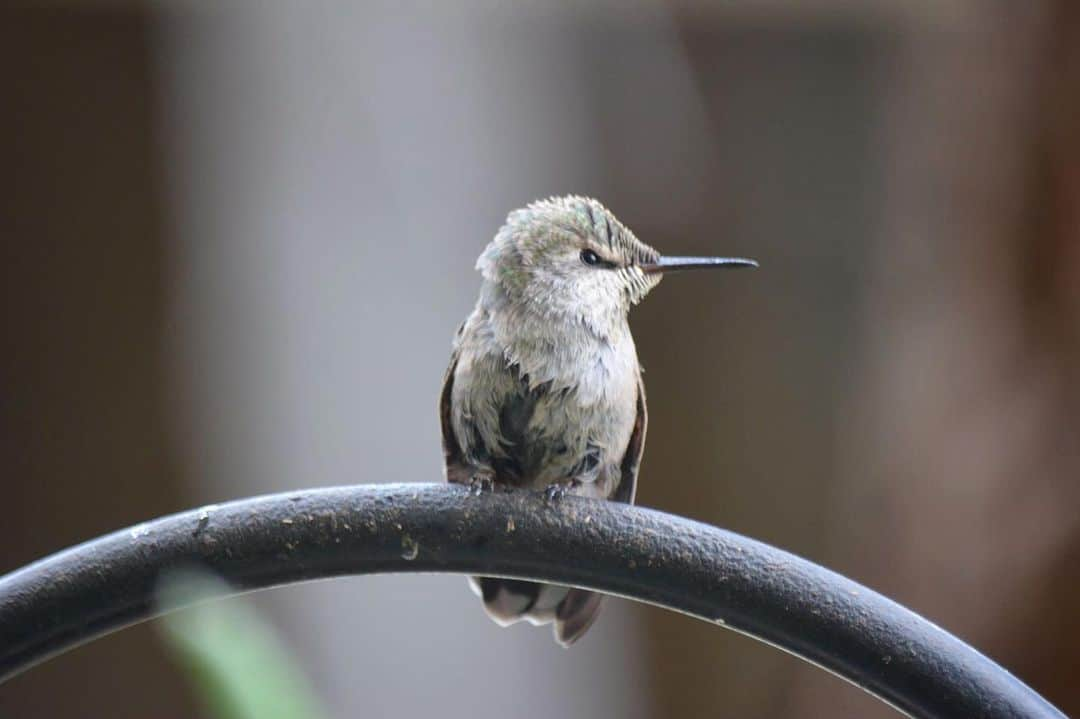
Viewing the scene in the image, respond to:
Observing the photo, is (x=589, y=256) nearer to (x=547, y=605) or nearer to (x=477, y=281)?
(x=547, y=605)

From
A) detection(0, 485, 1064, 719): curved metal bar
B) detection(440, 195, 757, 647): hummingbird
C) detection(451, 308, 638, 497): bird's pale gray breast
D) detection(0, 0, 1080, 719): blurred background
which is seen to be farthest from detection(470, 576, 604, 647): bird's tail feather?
detection(0, 0, 1080, 719): blurred background

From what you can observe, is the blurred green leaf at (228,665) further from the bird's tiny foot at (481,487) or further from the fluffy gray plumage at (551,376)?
the fluffy gray plumage at (551,376)

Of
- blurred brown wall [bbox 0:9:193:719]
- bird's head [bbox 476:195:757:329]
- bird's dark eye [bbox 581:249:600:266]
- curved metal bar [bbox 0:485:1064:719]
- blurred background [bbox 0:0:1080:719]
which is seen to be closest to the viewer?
curved metal bar [bbox 0:485:1064:719]

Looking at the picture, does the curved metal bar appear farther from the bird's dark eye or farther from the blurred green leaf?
the bird's dark eye

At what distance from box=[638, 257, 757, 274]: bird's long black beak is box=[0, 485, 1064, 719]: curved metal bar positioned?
2.47 feet

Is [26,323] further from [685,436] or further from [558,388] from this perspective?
[558,388]

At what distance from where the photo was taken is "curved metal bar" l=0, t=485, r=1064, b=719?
1578 mm

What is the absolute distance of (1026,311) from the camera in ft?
12.0

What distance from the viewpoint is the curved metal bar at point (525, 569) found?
62.1 inches

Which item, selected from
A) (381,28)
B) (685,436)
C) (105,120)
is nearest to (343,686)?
(685,436)

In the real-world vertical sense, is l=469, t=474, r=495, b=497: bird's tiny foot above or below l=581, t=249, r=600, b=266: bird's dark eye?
below

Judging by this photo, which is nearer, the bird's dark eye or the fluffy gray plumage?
the fluffy gray plumage

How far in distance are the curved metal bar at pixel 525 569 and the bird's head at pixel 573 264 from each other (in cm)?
77

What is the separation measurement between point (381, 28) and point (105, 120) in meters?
1.28
